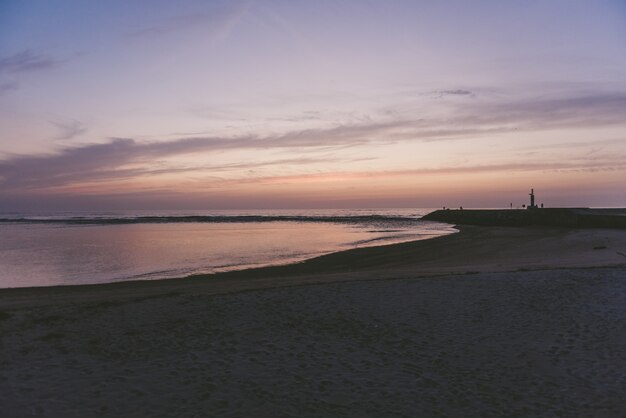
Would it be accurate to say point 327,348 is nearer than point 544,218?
Yes

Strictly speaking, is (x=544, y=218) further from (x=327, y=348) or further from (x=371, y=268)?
(x=327, y=348)

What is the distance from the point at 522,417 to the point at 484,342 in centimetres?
341

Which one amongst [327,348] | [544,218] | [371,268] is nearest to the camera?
[327,348]

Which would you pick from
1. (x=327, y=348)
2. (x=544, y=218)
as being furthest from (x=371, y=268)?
(x=544, y=218)

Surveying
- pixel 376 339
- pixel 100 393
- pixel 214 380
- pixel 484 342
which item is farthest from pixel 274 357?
pixel 484 342

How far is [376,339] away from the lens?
33.9 ft

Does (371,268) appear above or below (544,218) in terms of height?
below

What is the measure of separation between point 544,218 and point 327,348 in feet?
180

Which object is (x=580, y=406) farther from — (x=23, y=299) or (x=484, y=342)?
(x=23, y=299)

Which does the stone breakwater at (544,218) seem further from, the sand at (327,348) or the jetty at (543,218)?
the sand at (327,348)

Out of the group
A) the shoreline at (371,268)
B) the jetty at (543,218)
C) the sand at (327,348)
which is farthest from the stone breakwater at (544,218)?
the sand at (327,348)

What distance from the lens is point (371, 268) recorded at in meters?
23.5

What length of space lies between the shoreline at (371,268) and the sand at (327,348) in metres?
0.30

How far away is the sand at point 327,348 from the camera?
23.5 feet
